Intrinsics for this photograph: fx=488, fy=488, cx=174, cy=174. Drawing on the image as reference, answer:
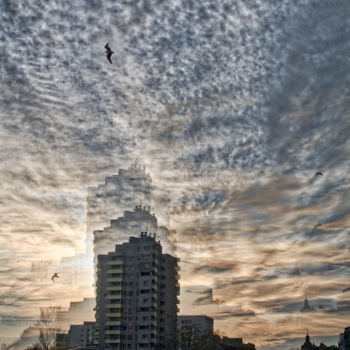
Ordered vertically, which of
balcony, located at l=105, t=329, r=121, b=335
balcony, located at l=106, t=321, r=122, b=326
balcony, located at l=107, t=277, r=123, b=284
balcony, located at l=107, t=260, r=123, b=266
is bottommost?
balcony, located at l=105, t=329, r=121, b=335

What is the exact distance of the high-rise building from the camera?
558 feet

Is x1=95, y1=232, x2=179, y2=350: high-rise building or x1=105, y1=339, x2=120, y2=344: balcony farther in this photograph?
x1=95, y1=232, x2=179, y2=350: high-rise building

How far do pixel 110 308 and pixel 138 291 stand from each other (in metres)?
11.8

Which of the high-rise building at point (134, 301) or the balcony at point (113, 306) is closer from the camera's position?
the high-rise building at point (134, 301)

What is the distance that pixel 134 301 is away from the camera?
17412cm

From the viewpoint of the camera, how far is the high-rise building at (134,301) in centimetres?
17000

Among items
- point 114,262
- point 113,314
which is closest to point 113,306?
point 113,314

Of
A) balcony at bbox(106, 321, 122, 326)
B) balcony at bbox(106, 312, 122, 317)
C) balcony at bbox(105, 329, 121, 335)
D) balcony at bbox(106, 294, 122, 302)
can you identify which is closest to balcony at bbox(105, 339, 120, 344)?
balcony at bbox(105, 329, 121, 335)

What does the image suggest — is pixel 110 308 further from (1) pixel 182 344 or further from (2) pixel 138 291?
(1) pixel 182 344

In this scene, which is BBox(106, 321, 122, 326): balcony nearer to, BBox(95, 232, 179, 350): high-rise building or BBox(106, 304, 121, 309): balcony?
BBox(95, 232, 179, 350): high-rise building

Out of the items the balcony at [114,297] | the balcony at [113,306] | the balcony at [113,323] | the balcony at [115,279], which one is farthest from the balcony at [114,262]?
the balcony at [113,323]

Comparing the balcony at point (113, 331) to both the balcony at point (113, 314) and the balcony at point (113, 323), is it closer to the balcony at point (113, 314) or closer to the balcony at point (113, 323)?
the balcony at point (113, 323)

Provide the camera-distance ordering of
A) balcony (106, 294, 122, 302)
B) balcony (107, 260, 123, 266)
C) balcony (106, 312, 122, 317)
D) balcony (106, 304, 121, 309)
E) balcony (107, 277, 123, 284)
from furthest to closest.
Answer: balcony (107, 260, 123, 266)
balcony (107, 277, 123, 284)
balcony (106, 294, 122, 302)
balcony (106, 304, 121, 309)
balcony (106, 312, 122, 317)

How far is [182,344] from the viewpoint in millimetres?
180750
